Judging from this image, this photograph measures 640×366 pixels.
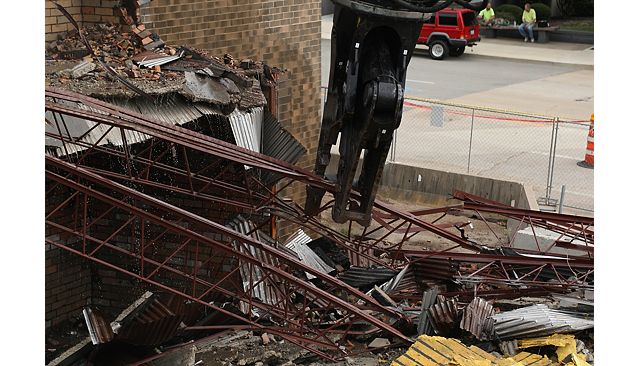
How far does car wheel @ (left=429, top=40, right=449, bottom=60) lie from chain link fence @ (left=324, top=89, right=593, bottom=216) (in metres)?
10.6

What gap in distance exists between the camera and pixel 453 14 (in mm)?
39656

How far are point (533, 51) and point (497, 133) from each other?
16091 mm

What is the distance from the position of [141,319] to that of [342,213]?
14.0 ft

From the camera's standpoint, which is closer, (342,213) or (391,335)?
(342,213)

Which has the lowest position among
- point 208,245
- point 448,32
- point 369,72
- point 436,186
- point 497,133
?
point 436,186

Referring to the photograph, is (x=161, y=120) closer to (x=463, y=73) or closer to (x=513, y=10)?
(x=463, y=73)

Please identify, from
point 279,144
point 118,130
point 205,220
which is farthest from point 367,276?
point 118,130

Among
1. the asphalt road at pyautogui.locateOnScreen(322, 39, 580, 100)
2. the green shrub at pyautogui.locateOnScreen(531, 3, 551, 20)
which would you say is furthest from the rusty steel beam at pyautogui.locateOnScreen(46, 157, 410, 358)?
the green shrub at pyautogui.locateOnScreen(531, 3, 551, 20)

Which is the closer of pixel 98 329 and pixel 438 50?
pixel 98 329

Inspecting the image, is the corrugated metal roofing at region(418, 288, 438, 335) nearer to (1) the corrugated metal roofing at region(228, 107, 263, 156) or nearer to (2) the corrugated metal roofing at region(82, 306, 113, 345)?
(1) the corrugated metal roofing at region(228, 107, 263, 156)

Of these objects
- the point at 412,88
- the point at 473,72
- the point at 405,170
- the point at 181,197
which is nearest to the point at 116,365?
the point at 181,197

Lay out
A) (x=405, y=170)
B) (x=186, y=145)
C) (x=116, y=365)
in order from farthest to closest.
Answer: (x=405, y=170) → (x=116, y=365) → (x=186, y=145)

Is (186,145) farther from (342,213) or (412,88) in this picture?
(412,88)

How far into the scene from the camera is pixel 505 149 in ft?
86.4
